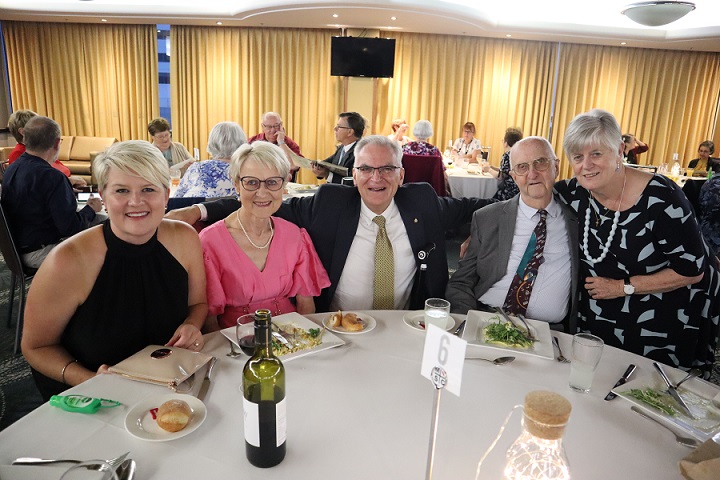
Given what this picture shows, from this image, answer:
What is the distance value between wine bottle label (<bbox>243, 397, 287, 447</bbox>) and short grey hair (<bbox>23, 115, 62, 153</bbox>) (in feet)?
9.52

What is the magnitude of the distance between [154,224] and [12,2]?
816 cm

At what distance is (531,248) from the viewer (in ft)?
6.73

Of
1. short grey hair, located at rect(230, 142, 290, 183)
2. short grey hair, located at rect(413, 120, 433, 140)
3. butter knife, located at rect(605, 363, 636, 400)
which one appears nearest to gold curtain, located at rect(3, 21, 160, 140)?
short grey hair, located at rect(413, 120, 433, 140)

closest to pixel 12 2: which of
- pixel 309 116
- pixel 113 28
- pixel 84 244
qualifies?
pixel 113 28

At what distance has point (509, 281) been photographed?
208 centimetres

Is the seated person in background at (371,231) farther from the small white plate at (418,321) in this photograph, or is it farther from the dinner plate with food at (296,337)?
the dinner plate with food at (296,337)

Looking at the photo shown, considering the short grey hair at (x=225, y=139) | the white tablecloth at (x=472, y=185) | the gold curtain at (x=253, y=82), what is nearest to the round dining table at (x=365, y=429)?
the short grey hair at (x=225, y=139)

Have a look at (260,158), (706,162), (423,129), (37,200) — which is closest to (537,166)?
(260,158)

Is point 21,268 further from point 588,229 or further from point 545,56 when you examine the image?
point 545,56

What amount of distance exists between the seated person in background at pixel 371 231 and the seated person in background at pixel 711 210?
2078 mm

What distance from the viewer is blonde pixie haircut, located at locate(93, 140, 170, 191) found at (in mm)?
1464

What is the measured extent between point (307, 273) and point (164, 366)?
781 millimetres

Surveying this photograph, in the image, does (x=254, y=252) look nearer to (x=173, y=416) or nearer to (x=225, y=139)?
(x=173, y=416)

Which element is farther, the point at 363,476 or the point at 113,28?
the point at 113,28
